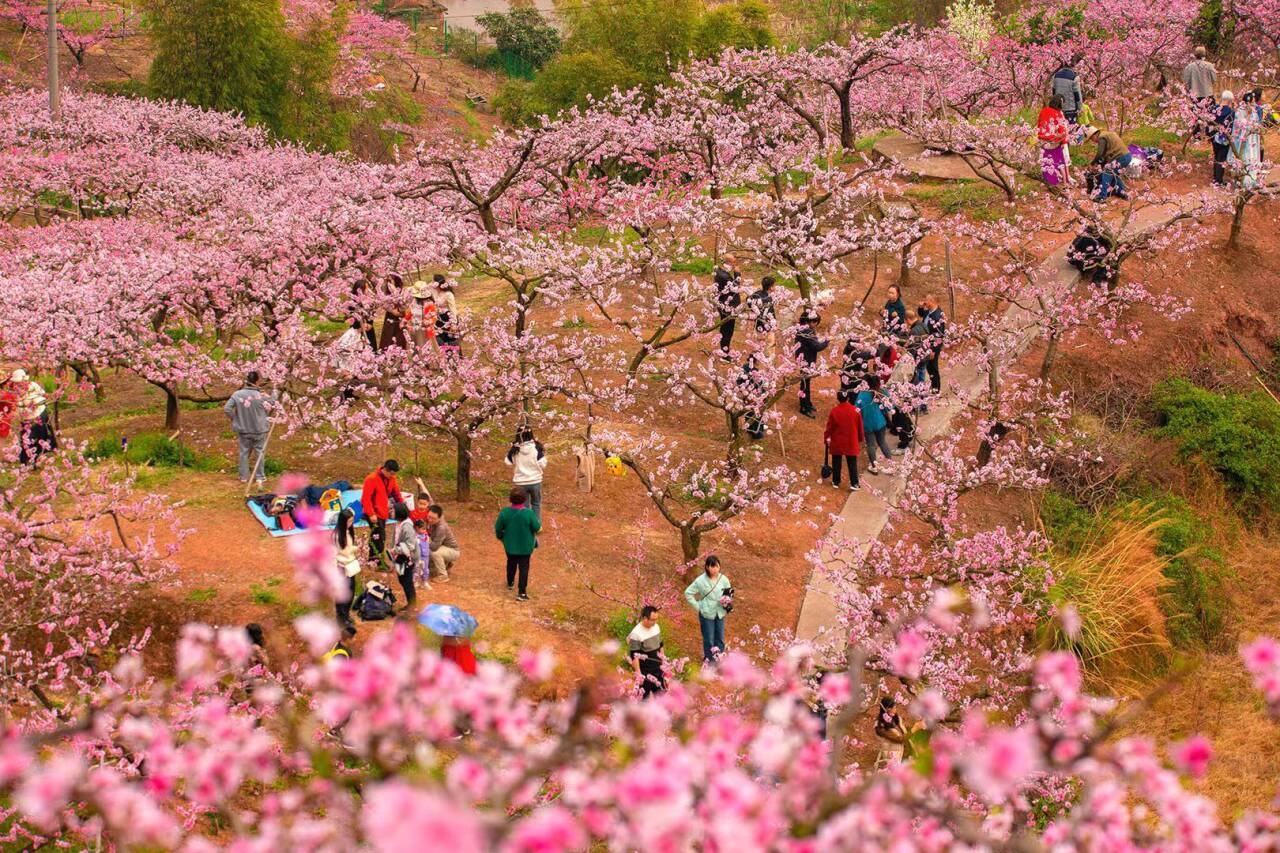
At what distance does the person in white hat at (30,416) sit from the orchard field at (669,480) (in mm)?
69

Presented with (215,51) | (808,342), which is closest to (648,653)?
(808,342)

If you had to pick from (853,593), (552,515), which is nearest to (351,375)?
(552,515)

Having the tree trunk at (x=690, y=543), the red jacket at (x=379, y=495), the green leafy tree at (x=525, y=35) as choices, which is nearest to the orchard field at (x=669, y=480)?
the tree trunk at (x=690, y=543)

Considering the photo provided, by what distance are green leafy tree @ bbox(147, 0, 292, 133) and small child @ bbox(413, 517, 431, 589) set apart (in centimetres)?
2198

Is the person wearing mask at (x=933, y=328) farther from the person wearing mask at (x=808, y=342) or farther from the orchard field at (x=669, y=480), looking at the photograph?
the person wearing mask at (x=808, y=342)

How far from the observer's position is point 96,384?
57.2ft

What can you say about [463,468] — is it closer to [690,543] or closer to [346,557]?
[690,543]

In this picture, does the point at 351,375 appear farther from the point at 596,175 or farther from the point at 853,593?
the point at 596,175

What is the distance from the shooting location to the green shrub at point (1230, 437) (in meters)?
17.3

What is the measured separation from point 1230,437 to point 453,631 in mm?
12656

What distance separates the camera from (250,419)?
14.1 m

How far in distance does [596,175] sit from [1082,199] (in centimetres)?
1251

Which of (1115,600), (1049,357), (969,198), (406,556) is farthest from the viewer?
(969,198)

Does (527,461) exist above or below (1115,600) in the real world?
above
